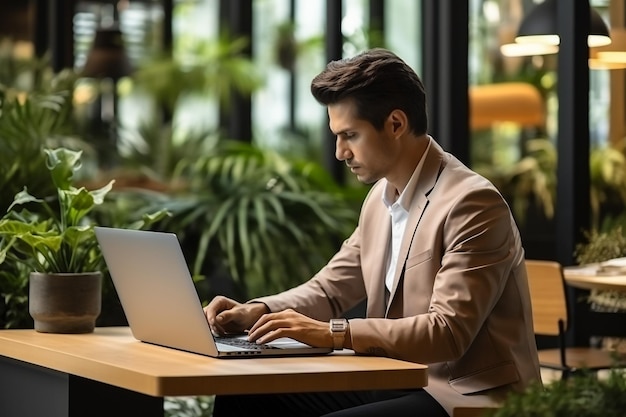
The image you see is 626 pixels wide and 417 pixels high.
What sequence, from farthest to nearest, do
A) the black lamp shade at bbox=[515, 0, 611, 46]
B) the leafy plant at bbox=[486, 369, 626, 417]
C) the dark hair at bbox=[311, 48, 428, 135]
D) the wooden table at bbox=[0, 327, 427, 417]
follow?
the black lamp shade at bbox=[515, 0, 611, 46] < the dark hair at bbox=[311, 48, 428, 135] < the wooden table at bbox=[0, 327, 427, 417] < the leafy plant at bbox=[486, 369, 626, 417]

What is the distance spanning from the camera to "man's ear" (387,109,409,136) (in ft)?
10.5

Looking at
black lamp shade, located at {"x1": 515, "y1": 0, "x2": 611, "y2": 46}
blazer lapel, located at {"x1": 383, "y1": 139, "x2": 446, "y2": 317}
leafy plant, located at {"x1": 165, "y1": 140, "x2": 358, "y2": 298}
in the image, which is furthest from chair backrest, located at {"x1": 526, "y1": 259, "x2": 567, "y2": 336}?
blazer lapel, located at {"x1": 383, "y1": 139, "x2": 446, "y2": 317}

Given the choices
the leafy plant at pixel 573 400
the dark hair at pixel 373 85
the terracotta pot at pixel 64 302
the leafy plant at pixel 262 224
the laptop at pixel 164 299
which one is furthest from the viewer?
the leafy plant at pixel 262 224

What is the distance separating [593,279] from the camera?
5316 mm

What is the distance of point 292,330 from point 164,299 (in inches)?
12.6

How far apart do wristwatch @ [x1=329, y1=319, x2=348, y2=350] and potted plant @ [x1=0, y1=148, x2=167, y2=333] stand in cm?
81

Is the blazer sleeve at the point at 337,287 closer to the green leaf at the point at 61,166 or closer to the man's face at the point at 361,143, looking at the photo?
the man's face at the point at 361,143

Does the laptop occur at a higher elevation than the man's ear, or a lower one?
lower

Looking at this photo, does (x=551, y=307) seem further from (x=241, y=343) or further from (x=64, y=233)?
(x=241, y=343)

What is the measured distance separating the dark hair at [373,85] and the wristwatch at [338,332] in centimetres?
53

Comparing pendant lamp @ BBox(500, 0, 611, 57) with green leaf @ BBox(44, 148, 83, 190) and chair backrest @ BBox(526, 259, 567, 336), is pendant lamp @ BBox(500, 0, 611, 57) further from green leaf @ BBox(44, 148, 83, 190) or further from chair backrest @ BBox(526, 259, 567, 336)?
green leaf @ BBox(44, 148, 83, 190)

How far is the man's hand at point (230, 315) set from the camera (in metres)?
3.27

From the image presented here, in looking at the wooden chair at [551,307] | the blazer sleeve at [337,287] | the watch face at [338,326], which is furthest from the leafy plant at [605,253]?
the watch face at [338,326]

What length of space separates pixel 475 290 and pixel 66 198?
125 cm
